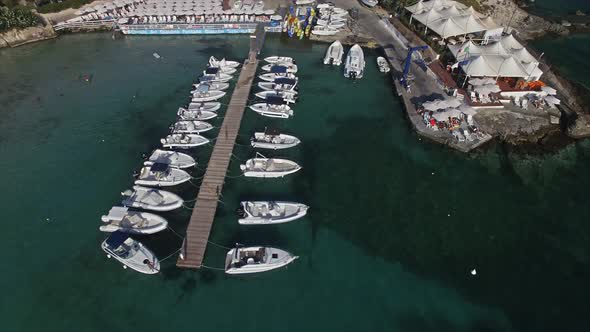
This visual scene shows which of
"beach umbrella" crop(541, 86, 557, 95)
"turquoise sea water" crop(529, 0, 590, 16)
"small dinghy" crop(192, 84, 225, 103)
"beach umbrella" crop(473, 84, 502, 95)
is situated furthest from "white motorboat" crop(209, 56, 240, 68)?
"turquoise sea water" crop(529, 0, 590, 16)

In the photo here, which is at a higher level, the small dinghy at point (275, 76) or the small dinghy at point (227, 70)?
the small dinghy at point (227, 70)

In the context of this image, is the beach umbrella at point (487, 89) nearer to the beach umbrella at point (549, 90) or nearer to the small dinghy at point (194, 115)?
the beach umbrella at point (549, 90)

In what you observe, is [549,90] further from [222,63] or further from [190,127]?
[190,127]

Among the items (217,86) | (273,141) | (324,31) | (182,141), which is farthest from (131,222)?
(324,31)

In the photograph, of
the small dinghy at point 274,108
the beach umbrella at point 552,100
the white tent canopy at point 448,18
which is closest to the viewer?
the beach umbrella at point 552,100

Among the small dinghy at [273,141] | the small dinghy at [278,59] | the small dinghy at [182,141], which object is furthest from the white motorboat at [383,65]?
the small dinghy at [182,141]

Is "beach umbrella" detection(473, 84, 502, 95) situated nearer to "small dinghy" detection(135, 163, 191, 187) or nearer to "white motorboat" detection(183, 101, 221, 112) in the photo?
"white motorboat" detection(183, 101, 221, 112)

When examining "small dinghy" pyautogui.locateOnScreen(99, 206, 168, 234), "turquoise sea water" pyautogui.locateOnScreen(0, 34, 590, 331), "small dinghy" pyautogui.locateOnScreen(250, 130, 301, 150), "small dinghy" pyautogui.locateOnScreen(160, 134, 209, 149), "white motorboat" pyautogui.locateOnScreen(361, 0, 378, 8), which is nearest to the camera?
"turquoise sea water" pyautogui.locateOnScreen(0, 34, 590, 331)
